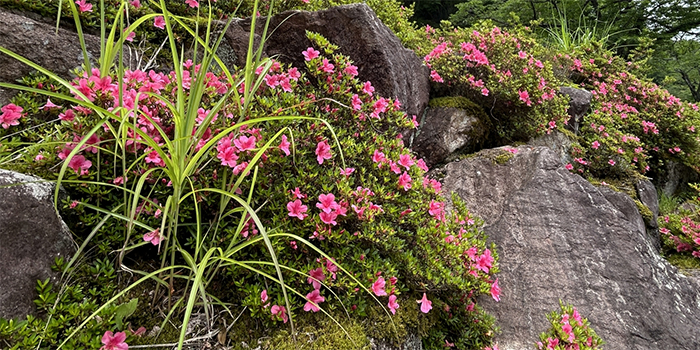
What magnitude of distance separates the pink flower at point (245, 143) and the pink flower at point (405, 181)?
2.68 feet

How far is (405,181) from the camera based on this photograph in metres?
1.99

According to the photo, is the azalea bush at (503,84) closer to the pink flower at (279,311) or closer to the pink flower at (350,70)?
the pink flower at (350,70)

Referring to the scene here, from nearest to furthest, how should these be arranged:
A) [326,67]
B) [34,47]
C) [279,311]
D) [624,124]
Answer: [279,311]
[34,47]
[326,67]
[624,124]

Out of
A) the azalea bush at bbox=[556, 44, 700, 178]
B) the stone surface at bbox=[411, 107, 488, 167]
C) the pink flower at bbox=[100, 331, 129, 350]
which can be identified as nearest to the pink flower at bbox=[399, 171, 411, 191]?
the pink flower at bbox=[100, 331, 129, 350]

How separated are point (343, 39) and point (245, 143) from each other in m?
1.75

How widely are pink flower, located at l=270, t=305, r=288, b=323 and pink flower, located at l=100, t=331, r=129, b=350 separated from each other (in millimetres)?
486

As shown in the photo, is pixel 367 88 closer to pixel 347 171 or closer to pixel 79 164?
pixel 347 171

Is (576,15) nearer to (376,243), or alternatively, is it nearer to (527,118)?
(527,118)

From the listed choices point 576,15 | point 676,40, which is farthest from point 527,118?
point 676,40

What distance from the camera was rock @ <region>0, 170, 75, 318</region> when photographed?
1201 millimetres

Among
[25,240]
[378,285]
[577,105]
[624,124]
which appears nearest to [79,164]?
[25,240]

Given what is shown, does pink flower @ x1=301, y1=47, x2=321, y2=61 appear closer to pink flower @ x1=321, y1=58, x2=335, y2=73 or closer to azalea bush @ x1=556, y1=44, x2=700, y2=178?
pink flower @ x1=321, y1=58, x2=335, y2=73

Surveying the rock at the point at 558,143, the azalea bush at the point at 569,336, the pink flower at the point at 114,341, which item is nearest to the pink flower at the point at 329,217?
the pink flower at the point at 114,341

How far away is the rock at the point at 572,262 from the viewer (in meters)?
2.24
